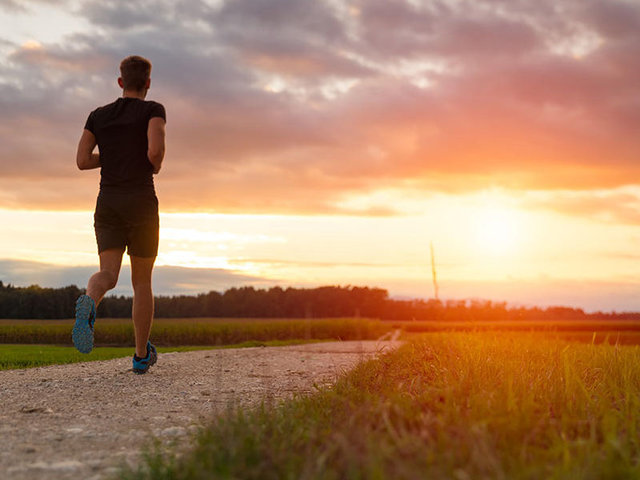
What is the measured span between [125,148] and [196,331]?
440 inches

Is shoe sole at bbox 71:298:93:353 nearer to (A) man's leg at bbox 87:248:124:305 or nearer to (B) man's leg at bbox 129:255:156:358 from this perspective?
(A) man's leg at bbox 87:248:124:305

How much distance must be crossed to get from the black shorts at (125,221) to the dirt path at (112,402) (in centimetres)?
130

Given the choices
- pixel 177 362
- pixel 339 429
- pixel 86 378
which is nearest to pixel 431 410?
pixel 339 429

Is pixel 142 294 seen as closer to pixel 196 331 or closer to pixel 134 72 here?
pixel 134 72

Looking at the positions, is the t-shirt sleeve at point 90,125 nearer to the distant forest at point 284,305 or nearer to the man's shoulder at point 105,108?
the man's shoulder at point 105,108

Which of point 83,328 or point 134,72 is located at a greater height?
point 134,72

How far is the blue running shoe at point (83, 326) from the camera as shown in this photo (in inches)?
184

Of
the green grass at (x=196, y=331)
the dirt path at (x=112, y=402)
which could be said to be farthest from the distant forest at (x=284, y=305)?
the dirt path at (x=112, y=402)

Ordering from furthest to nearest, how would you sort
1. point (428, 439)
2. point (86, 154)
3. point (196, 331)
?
1. point (196, 331)
2. point (86, 154)
3. point (428, 439)

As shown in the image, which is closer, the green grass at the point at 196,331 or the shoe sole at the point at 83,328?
the shoe sole at the point at 83,328

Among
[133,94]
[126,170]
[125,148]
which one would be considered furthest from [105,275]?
[133,94]

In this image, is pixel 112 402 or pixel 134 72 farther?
pixel 134 72

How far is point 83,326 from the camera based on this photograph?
468 centimetres

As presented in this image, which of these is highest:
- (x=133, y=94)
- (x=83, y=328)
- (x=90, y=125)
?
(x=133, y=94)
